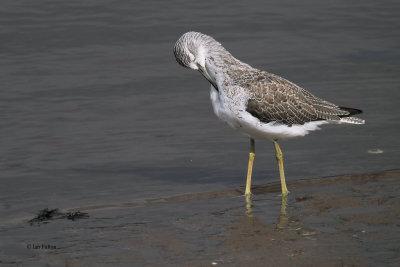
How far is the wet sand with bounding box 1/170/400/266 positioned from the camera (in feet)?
22.5

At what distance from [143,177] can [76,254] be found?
2.91 m

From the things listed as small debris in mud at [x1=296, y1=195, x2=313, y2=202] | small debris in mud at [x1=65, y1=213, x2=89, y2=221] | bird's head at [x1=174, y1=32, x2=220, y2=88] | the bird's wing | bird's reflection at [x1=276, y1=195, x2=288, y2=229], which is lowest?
bird's reflection at [x1=276, y1=195, x2=288, y2=229]

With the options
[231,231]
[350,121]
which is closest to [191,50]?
[350,121]

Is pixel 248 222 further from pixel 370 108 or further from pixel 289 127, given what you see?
pixel 370 108

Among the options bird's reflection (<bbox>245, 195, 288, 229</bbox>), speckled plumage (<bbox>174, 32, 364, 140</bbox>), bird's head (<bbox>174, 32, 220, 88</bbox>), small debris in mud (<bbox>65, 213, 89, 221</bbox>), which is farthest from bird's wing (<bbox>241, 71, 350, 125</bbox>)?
small debris in mud (<bbox>65, 213, 89, 221</bbox>)

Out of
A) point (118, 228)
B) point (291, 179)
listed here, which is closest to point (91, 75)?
point (291, 179)

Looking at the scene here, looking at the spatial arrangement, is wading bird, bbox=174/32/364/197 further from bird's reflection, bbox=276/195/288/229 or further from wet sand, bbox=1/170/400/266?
wet sand, bbox=1/170/400/266

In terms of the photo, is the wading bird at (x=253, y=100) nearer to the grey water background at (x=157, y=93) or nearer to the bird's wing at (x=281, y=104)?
the bird's wing at (x=281, y=104)

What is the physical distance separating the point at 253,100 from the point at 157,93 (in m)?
4.03

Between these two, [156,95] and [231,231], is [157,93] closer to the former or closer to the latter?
[156,95]

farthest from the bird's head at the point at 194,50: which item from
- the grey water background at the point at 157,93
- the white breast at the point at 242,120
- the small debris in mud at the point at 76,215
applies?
the small debris in mud at the point at 76,215

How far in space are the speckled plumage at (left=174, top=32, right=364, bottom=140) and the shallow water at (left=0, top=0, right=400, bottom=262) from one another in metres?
0.78

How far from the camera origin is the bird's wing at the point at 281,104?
8.98m

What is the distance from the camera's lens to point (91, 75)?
43.8 ft
